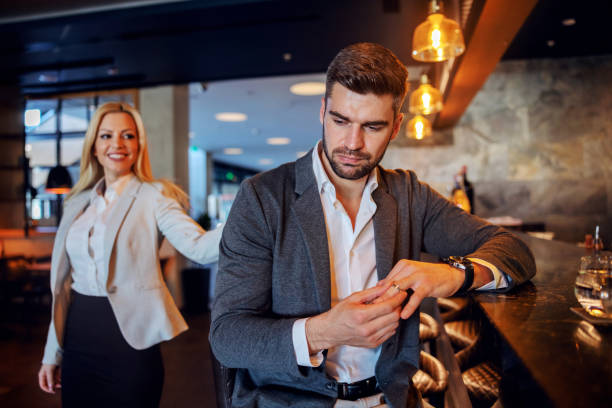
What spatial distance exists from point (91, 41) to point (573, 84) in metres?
5.73

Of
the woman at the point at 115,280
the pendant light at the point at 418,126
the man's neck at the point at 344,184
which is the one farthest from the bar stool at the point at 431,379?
the pendant light at the point at 418,126

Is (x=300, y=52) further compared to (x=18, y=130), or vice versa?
(x=18, y=130)

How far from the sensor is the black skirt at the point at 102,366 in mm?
1642

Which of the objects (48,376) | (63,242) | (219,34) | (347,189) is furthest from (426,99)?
(48,376)

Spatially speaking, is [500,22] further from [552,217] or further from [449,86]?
[552,217]

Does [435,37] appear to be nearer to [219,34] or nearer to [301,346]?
[301,346]

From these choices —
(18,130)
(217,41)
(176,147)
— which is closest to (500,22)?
(217,41)

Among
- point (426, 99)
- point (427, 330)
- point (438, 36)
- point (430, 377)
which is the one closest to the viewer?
point (430, 377)

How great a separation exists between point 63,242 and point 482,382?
5.62 feet

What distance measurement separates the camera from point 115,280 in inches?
65.5

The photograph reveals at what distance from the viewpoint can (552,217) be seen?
4.99 meters

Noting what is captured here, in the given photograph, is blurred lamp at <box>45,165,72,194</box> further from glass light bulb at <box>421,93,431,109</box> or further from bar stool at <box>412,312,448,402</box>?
bar stool at <box>412,312,448,402</box>

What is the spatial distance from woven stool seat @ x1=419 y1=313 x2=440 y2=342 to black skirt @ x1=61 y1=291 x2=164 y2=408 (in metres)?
1.17

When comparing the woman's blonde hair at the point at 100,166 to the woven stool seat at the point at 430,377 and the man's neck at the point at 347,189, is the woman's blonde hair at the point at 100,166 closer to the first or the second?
the man's neck at the point at 347,189
